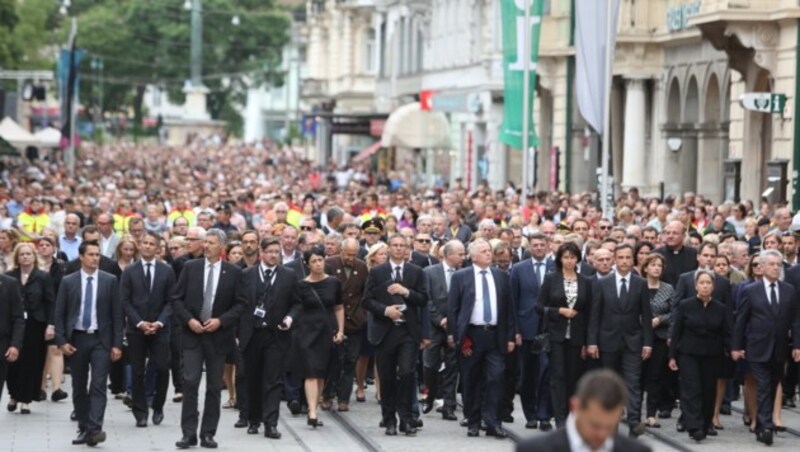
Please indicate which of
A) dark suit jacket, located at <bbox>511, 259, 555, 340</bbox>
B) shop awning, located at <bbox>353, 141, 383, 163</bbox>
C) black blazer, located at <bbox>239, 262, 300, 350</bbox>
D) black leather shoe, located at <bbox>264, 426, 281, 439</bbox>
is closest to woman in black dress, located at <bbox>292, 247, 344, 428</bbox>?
black blazer, located at <bbox>239, 262, 300, 350</bbox>

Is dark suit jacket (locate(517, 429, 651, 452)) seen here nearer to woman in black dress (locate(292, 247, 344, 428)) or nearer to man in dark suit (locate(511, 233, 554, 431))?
woman in black dress (locate(292, 247, 344, 428))

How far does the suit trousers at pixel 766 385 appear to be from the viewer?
64.0 feet

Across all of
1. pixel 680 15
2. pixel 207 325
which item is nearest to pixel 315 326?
pixel 207 325

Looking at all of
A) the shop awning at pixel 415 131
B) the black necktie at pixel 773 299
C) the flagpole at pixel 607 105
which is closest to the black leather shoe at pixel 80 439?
the black necktie at pixel 773 299

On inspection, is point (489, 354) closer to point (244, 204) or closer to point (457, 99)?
point (244, 204)

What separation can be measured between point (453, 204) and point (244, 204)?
6.15 metres

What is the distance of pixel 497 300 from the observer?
19.7 m

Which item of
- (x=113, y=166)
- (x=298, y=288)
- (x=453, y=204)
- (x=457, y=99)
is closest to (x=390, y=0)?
(x=113, y=166)

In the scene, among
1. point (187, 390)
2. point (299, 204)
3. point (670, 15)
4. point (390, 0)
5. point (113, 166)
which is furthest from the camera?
point (113, 166)

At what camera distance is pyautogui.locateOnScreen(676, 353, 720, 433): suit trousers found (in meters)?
19.7

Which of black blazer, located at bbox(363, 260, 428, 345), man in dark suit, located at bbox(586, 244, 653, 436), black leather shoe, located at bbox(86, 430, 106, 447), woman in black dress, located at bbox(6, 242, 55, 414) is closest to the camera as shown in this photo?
black leather shoe, located at bbox(86, 430, 106, 447)

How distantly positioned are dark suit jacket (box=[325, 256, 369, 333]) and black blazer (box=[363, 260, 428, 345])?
A: 1411 mm

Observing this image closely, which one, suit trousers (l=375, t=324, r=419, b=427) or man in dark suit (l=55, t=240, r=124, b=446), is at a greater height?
man in dark suit (l=55, t=240, r=124, b=446)

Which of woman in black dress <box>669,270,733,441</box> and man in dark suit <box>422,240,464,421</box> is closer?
woman in black dress <box>669,270,733,441</box>
